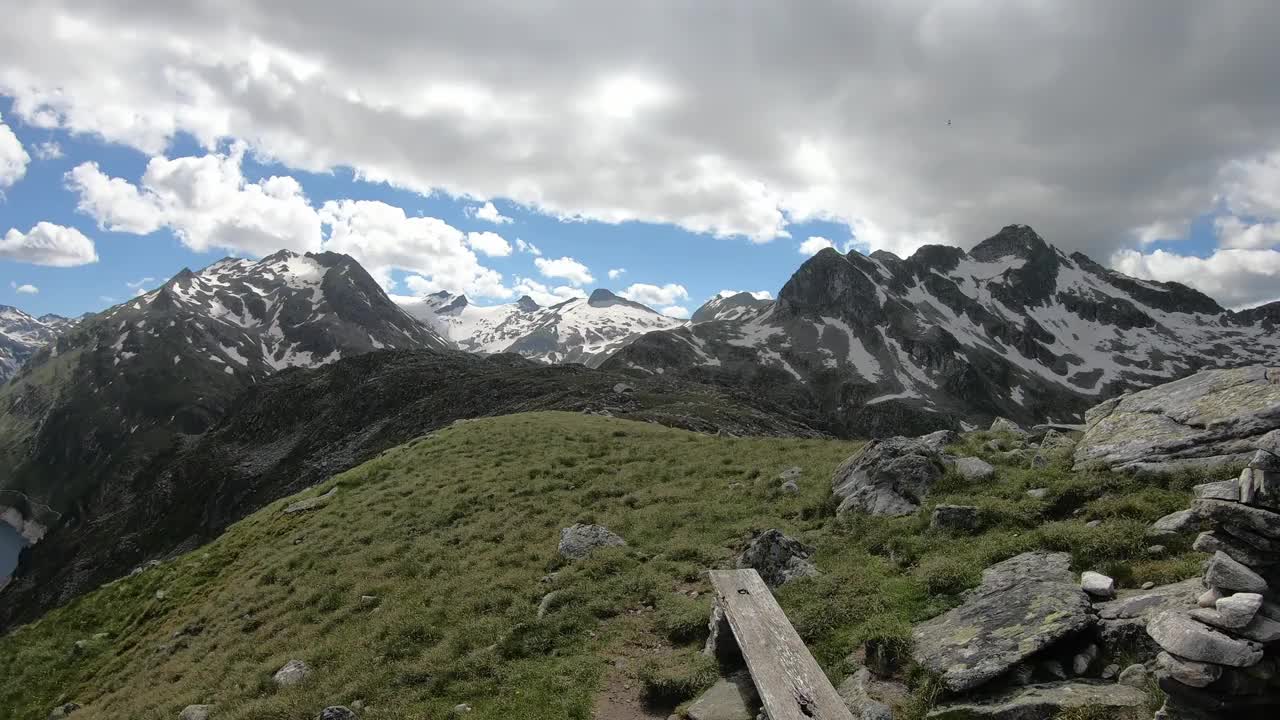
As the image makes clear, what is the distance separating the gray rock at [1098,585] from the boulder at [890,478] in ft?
23.5

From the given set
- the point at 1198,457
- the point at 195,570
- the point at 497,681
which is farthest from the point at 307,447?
the point at 1198,457

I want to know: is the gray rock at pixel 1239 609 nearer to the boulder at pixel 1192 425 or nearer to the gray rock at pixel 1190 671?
the gray rock at pixel 1190 671

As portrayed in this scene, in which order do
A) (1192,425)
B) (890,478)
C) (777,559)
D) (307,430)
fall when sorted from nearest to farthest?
(1192,425) < (777,559) < (890,478) < (307,430)

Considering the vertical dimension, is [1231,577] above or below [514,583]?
above

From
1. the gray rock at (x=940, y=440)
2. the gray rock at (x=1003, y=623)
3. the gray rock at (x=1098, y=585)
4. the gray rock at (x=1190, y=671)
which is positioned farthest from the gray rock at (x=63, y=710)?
the gray rock at (x=940, y=440)

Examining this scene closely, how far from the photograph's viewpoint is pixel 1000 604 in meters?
11.3

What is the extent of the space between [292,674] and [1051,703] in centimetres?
1764

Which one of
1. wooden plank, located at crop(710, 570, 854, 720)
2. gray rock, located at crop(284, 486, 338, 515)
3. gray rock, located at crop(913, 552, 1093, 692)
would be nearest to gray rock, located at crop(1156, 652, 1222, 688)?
gray rock, located at crop(913, 552, 1093, 692)

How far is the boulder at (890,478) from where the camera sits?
1907 cm

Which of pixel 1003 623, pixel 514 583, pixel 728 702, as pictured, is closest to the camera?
pixel 1003 623

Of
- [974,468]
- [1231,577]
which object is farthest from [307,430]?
[1231,577]

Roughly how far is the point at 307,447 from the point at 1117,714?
15824 cm

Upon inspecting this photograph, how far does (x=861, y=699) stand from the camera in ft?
33.9

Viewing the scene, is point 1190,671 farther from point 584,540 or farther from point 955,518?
point 584,540
